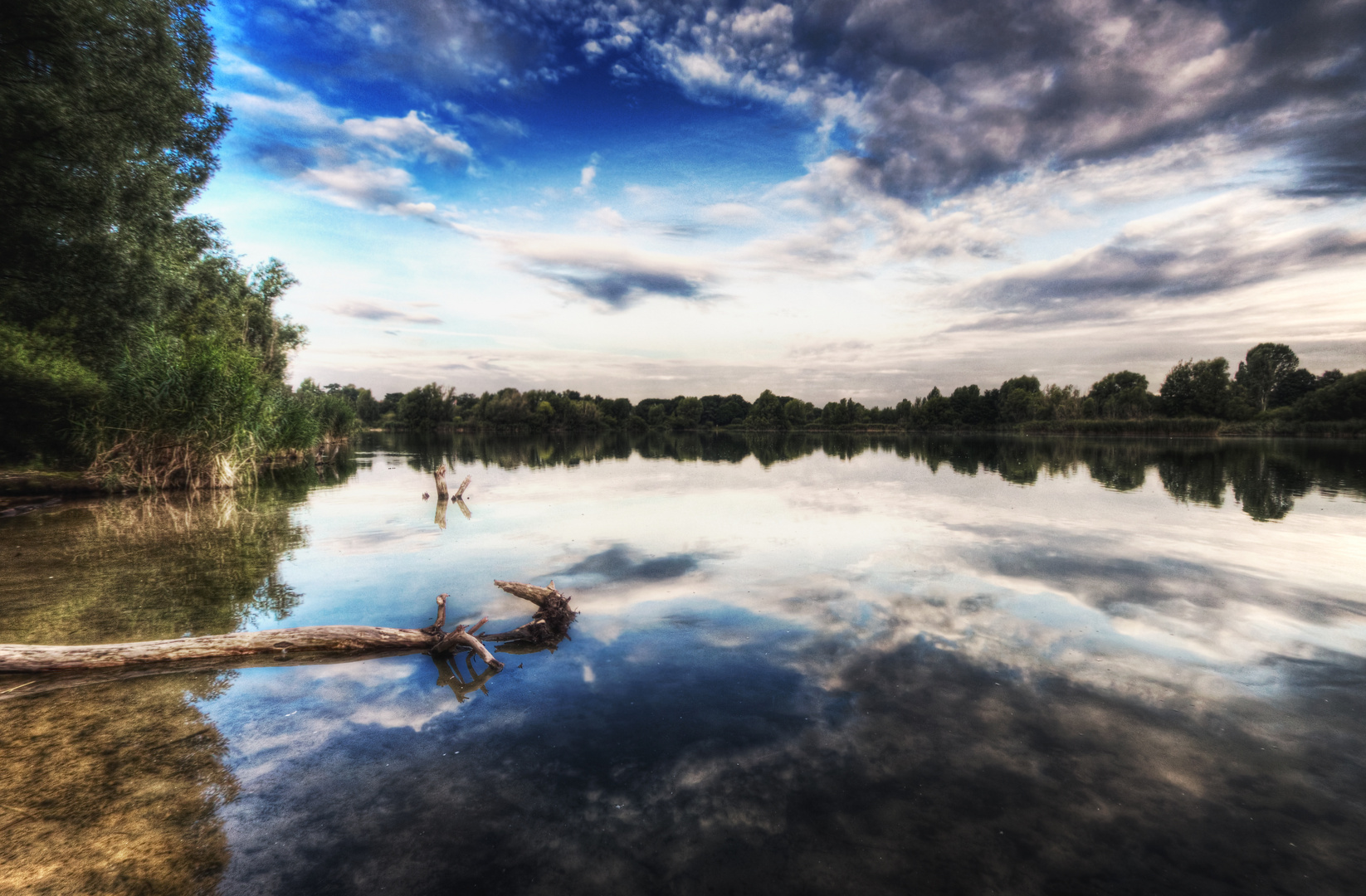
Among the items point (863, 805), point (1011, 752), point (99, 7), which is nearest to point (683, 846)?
point (863, 805)

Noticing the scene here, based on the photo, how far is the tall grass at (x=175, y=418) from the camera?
20078mm

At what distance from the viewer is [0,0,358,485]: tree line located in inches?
438

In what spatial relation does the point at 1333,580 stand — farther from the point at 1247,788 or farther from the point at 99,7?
the point at 99,7

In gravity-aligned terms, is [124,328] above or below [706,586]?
above

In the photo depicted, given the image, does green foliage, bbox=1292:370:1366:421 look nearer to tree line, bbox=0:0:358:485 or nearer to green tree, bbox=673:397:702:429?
tree line, bbox=0:0:358:485

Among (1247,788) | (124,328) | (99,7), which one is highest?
(99,7)

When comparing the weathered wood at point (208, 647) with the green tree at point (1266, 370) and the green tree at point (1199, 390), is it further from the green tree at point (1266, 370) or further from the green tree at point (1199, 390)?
the green tree at point (1266, 370)

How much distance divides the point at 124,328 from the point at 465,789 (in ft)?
57.8

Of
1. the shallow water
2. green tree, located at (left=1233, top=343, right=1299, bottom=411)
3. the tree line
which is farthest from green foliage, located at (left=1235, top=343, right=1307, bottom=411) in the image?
the tree line

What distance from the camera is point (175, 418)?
20984 mm

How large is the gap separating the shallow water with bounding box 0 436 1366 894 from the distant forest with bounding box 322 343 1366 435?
50093 mm

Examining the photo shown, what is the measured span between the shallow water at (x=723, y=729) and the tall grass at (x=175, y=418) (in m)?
9.51

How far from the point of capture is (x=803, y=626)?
26.2 feet

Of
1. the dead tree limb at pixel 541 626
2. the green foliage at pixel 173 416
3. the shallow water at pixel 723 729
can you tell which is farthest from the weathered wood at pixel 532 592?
the green foliage at pixel 173 416
